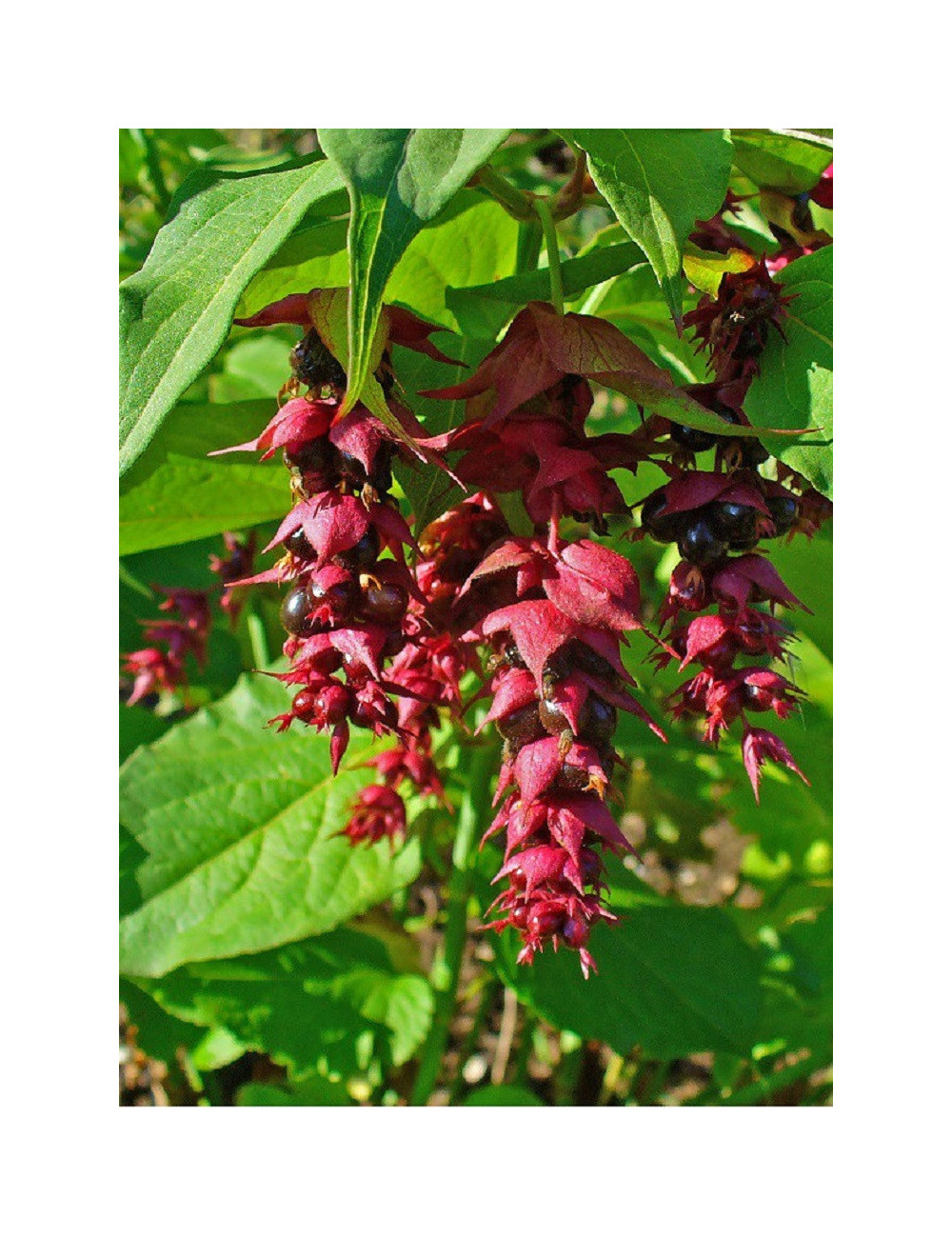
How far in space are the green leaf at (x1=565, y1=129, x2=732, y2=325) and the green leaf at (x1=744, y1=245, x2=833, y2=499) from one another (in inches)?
3.4

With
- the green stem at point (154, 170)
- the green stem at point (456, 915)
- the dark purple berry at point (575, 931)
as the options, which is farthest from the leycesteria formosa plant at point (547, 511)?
the green stem at point (154, 170)

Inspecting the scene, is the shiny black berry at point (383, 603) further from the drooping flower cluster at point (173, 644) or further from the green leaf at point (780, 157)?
the drooping flower cluster at point (173, 644)

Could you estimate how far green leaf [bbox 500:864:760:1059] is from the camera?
1187 millimetres

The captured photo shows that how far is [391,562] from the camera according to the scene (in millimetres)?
541

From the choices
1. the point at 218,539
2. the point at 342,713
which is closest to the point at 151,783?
the point at 218,539

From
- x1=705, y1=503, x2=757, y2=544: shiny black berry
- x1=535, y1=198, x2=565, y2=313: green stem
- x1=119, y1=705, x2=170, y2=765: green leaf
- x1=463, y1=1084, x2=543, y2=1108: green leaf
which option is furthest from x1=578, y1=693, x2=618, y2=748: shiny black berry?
x1=119, y1=705, x2=170, y2=765: green leaf

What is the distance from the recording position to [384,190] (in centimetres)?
53

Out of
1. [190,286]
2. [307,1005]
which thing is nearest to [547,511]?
[190,286]

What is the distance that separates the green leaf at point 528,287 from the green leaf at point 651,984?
63 cm

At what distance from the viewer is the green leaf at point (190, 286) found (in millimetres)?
602

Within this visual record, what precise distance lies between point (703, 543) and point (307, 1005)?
89cm

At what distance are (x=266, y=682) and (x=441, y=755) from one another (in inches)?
8.6

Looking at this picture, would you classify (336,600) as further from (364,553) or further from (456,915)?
(456,915)

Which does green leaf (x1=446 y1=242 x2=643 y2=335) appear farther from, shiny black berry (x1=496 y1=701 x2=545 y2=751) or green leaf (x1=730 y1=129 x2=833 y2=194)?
shiny black berry (x1=496 y1=701 x2=545 y2=751)
